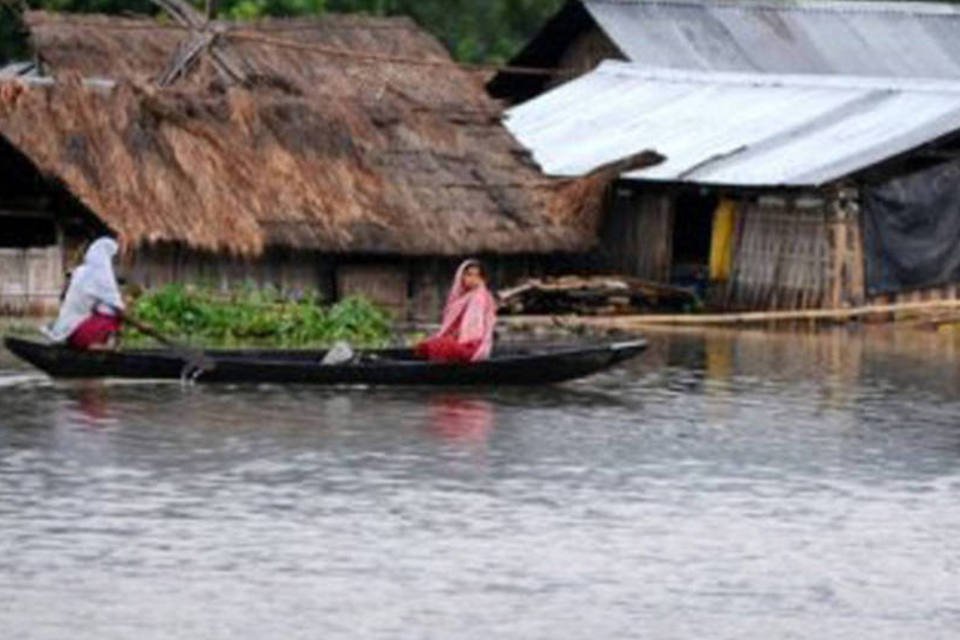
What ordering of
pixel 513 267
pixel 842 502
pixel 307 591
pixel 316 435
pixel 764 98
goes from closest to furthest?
pixel 307 591, pixel 842 502, pixel 316 435, pixel 513 267, pixel 764 98

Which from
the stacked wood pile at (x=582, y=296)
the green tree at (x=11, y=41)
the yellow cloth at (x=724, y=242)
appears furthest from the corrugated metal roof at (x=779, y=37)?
the green tree at (x=11, y=41)

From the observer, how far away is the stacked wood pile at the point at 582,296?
31766 millimetres

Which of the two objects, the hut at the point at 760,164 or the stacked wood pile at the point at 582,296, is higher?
the hut at the point at 760,164

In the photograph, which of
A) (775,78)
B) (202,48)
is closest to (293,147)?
(202,48)

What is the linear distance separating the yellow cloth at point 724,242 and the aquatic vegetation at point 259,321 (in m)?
6.12

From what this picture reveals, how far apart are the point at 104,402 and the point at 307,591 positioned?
811 centimetres

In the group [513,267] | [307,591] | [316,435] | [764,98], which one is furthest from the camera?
[764,98]

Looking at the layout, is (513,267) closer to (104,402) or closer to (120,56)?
(120,56)

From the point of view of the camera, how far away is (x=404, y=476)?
60.6ft

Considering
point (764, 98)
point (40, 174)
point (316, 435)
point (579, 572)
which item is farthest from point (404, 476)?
point (764, 98)

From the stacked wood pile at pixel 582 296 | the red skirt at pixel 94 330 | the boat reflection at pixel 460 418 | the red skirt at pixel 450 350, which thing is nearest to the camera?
the boat reflection at pixel 460 418

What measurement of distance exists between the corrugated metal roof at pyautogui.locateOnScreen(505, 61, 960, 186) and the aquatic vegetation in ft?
18.9

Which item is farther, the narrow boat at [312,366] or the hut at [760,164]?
the hut at [760,164]

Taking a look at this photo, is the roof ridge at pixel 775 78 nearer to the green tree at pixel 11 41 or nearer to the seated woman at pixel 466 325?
the green tree at pixel 11 41
